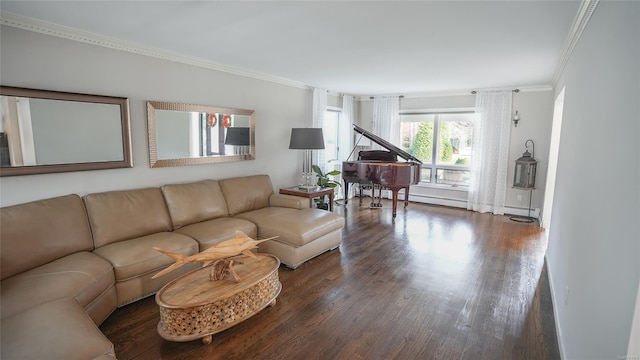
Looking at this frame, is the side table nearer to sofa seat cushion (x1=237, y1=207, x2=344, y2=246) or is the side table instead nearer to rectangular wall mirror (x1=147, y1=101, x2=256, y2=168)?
sofa seat cushion (x1=237, y1=207, x2=344, y2=246)

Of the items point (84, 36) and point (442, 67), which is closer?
point (84, 36)

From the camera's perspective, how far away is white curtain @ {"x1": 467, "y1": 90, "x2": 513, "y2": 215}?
230 inches

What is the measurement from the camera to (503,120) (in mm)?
5832

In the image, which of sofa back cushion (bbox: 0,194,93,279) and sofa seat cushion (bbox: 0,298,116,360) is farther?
sofa back cushion (bbox: 0,194,93,279)

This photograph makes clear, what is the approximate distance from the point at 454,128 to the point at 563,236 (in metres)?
4.36

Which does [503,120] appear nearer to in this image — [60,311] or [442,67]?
[442,67]

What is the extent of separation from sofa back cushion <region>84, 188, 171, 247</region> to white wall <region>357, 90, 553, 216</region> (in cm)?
554

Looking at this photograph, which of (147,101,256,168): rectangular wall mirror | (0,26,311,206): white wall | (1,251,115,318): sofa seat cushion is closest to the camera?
(1,251,115,318): sofa seat cushion

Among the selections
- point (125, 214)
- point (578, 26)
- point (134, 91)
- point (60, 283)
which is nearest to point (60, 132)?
point (134, 91)

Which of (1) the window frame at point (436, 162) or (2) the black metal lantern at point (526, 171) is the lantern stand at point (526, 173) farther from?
(1) the window frame at point (436, 162)

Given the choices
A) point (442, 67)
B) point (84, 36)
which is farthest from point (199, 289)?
point (442, 67)

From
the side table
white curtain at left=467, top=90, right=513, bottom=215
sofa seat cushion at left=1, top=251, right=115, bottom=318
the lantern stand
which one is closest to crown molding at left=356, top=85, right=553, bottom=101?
white curtain at left=467, top=90, right=513, bottom=215

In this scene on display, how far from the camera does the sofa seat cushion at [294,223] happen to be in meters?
3.43

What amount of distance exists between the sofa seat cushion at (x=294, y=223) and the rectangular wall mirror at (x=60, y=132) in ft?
5.16
